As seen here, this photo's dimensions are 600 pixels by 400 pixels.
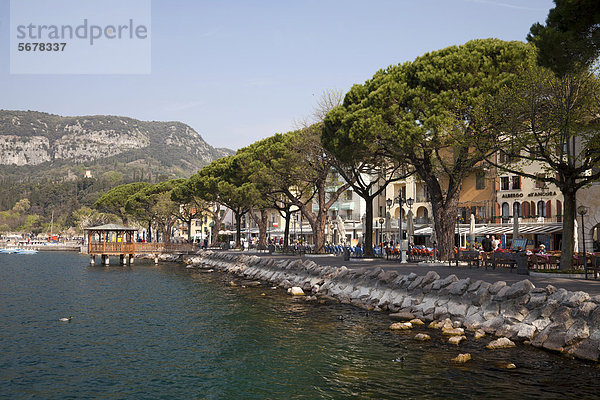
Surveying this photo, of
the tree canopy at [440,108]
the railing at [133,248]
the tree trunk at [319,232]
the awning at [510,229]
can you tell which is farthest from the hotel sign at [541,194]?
the railing at [133,248]

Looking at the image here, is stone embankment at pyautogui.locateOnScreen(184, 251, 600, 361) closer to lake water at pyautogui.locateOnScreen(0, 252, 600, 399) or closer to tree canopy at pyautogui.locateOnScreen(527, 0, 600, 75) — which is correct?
lake water at pyautogui.locateOnScreen(0, 252, 600, 399)

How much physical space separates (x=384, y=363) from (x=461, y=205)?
Answer: 156 feet

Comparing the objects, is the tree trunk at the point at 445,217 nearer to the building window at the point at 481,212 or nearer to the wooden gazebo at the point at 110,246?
the building window at the point at 481,212

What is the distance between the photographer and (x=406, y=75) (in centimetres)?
2781

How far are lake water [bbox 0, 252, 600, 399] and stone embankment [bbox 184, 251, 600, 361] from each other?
0.63m

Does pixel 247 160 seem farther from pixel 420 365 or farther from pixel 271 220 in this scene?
pixel 271 220

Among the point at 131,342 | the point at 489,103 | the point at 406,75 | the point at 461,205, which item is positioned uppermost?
the point at 406,75

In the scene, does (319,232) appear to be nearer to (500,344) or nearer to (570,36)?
(500,344)

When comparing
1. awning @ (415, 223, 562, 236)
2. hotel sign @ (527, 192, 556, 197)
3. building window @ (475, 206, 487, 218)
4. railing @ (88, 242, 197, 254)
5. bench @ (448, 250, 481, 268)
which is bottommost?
railing @ (88, 242, 197, 254)

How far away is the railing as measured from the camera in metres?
58.2

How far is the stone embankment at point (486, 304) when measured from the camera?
12.7 meters

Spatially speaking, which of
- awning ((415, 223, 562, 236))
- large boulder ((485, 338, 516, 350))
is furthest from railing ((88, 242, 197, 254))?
large boulder ((485, 338, 516, 350))

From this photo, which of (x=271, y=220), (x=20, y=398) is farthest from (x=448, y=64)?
(x=271, y=220)

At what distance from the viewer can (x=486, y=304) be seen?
626 inches
